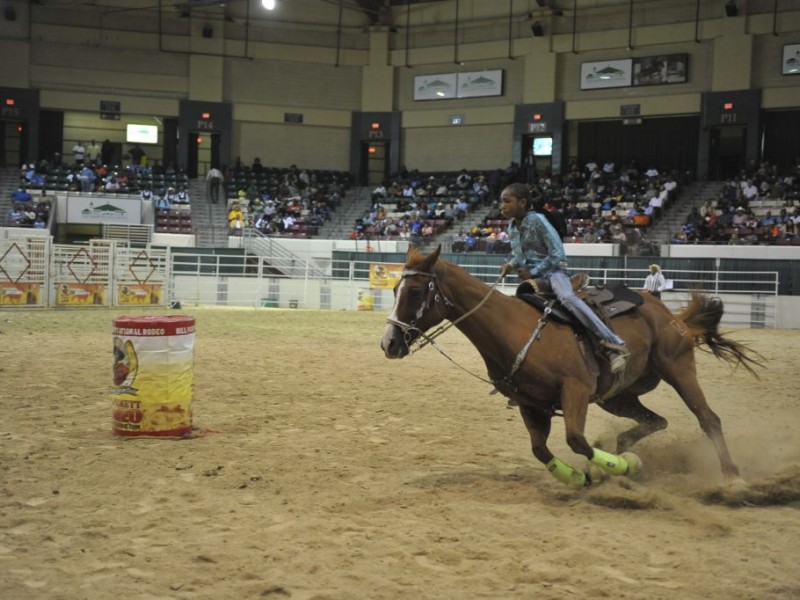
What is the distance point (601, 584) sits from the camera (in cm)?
419

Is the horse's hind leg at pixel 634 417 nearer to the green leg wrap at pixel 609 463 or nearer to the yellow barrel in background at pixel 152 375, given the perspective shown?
the green leg wrap at pixel 609 463

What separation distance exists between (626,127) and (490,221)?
10.9 metres

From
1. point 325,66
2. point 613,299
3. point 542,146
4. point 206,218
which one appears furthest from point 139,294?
point 613,299

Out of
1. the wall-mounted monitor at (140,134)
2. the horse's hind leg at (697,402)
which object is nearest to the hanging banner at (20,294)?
the horse's hind leg at (697,402)

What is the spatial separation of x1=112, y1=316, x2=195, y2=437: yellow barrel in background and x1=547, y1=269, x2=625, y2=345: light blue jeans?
11.7ft

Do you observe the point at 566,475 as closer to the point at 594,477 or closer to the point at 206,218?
the point at 594,477

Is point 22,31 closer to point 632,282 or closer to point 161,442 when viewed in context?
point 632,282

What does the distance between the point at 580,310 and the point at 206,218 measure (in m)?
36.2

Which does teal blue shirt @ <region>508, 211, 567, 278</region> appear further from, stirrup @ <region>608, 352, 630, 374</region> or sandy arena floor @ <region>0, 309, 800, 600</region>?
sandy arena floor @ <region>0, 309, 800, 600</region>

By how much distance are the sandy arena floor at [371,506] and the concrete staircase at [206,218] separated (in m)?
27.0

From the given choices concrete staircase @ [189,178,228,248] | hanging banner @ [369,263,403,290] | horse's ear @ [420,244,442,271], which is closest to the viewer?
horse's ear @ [420,244,442,271]

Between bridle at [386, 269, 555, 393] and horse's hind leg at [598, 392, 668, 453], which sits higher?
bridle at [386, 269, 555, 393]

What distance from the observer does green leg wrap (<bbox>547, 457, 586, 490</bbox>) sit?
19.4 ft

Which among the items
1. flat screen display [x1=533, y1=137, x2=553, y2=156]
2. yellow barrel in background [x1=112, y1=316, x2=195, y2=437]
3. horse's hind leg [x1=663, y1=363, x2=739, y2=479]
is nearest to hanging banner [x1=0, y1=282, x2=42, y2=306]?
yellow barrel in background [x1=112, y1=316, x2=195, y2=437]
